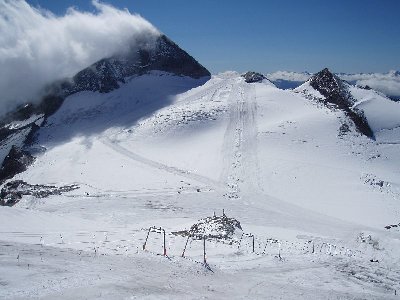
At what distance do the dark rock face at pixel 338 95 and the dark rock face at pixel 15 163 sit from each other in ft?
123

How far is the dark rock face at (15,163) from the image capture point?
43375 millimetres

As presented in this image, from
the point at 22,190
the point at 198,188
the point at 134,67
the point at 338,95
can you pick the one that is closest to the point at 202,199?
the point at 198,188

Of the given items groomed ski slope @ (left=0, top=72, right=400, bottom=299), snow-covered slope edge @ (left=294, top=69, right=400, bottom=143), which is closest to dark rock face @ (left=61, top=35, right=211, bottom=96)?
groomed ski slope @ (left=0, top=72, right=400, bottom=299)

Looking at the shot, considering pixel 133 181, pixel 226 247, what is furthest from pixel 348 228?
pixel 133 181

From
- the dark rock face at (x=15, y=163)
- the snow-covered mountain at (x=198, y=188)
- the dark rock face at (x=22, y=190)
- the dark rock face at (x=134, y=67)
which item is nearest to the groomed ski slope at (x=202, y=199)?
the snow-covered mountain at (x=198, y=188)

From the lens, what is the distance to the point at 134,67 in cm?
6794

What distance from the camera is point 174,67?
71.9m

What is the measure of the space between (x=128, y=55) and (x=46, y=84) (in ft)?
47.2

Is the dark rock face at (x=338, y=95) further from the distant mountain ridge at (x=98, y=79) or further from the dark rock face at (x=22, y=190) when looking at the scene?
the dark rock face at (x=22, y=190)

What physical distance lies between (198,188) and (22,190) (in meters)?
15.3

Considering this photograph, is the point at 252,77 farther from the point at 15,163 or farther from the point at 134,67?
the point at 15,163

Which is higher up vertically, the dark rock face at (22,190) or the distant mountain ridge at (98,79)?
the distant mountain ridge at (98,79)


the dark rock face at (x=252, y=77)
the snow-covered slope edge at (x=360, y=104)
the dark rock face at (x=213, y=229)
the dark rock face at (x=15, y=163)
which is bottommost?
the dark rock face at (x=213, y=229)

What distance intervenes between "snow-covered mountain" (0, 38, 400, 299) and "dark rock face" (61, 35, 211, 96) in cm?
25
